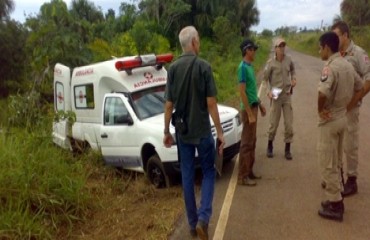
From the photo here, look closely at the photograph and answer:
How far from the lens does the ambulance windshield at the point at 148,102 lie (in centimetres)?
739

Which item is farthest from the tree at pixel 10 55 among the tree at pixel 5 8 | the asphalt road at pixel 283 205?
the asphalt road at pixel 283 205

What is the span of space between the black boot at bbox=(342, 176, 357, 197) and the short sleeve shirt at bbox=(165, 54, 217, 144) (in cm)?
218

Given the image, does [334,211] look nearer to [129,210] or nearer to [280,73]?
[129,210]

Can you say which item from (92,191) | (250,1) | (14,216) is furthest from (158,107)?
(250,1)

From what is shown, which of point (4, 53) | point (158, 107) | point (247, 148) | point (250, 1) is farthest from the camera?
point (250, 1)

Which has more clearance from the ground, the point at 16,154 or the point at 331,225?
the point at 16,154

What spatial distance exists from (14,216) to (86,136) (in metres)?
4.33

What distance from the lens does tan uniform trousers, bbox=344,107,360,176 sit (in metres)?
5.41

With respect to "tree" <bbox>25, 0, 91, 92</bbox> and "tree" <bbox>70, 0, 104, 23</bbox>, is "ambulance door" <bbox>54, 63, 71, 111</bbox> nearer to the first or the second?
"tree" <bbox>25, 0, 91, 92</bbox>

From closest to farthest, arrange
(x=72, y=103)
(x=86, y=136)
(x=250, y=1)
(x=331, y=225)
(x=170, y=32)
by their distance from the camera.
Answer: (x=331, y=225) → (x=86, y=136) → (x=72, y=103) → (x=170, y=32) → (x=250, y=1)

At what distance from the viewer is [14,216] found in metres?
4.85

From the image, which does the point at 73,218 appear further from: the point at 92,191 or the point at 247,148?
the point at 247,148

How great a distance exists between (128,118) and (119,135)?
37 centimetres

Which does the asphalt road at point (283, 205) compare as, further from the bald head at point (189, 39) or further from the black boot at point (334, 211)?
the bald head at point (189, 39)
